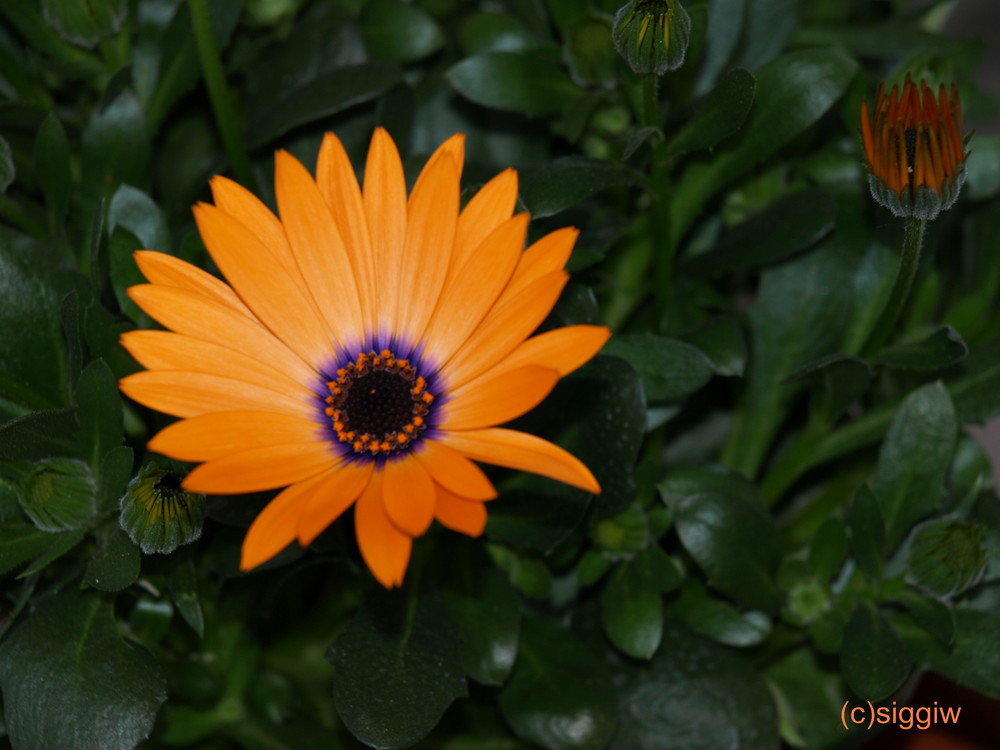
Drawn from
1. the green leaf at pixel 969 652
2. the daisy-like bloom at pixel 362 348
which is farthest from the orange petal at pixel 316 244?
the green leaf at pixel 969 652

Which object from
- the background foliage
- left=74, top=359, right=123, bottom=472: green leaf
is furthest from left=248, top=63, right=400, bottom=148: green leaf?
left=74, top=359, right=123, bottom=472: green leaf

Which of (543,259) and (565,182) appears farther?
(565,182)

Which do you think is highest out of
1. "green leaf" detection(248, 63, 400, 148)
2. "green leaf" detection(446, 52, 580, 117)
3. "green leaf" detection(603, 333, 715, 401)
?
"green leaf" detection(446, 52, 580, 117)

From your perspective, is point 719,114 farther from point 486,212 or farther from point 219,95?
point 219,95

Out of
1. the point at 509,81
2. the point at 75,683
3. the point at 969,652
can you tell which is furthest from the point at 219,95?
the point at 969,652

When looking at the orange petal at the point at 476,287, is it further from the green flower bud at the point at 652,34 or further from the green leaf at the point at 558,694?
the green leaf at the point at 558,694

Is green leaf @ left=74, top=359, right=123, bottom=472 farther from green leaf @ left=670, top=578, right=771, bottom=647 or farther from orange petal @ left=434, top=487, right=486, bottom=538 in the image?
green leaf @ left=670, top=578, right=771, bottom=647
